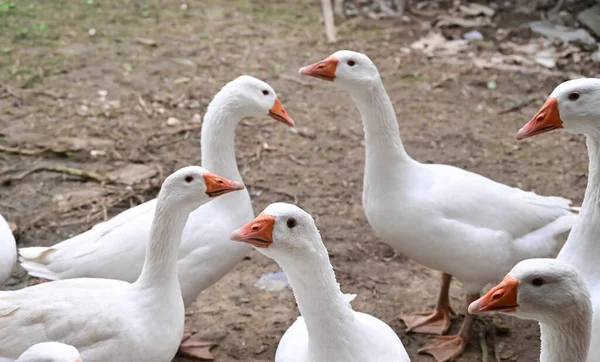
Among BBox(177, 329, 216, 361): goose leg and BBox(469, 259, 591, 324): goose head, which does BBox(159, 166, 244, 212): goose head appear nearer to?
BBox(177, 329, 216, 361): goose leg

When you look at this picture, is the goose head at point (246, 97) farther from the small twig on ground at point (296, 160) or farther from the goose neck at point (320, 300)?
the small twig on ground at point (296, 160)

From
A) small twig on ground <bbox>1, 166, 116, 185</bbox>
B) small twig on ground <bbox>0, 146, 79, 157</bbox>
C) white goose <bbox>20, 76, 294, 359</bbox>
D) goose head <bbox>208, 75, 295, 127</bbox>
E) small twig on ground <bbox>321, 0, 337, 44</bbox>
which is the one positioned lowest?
small twig on ground <bbox>1, 166, 116, 185</bbox>

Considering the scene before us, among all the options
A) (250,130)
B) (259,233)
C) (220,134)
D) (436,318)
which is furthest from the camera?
(250,130)

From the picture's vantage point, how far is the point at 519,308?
324 centimetres

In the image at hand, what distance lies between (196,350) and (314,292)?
1.64 metres

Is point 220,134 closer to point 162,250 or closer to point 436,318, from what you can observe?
point 162,250

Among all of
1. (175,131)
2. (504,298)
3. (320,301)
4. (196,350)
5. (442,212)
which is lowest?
(196,350)

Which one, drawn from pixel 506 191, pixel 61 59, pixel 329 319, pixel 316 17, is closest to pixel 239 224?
pixel 329 319

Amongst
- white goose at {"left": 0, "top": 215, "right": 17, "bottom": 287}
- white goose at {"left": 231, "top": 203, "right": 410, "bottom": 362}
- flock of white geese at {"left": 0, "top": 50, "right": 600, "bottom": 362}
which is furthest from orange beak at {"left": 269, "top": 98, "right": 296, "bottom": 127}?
white goose at {"left": 0, "top": 215, "right": 17, "bottom": 287}

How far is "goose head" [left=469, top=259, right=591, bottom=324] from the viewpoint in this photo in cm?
314

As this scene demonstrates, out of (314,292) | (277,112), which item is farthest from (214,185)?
(277,112)

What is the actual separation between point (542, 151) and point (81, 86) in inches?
194

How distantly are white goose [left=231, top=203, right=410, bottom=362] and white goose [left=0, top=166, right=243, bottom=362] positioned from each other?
0.68 metres

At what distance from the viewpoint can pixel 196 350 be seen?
495cm
